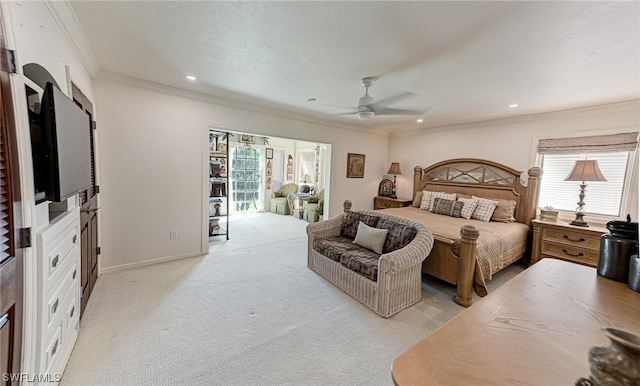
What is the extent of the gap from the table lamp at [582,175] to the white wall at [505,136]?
1.51 ft

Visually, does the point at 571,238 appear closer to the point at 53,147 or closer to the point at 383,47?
the point at 383,47

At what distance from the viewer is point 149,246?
133 inches

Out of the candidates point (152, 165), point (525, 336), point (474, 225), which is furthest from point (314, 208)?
point (525, 336)

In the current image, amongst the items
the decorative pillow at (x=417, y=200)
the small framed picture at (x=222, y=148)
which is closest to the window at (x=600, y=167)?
the decorative pillow at (x=417, y=200)

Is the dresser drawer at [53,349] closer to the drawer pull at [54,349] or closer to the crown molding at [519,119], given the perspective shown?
the drawer pull at [54,349]

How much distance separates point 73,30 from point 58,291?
1.93m

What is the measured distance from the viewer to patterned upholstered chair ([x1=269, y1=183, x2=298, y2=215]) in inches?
289

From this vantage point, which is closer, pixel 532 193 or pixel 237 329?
pixel 237 329

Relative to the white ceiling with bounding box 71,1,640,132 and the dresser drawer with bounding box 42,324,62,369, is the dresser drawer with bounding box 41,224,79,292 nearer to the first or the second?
the dresser drawer with bounding box 42,324,62,369

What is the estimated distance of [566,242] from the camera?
3.39 m

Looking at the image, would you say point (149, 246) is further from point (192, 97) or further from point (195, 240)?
point (192, 97)

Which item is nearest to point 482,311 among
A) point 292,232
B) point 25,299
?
point 25,299

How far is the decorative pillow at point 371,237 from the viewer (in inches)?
114

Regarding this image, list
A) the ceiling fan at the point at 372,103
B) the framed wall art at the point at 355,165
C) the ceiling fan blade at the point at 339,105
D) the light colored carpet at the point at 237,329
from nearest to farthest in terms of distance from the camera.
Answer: the light colored carpet at the point at 237,329
the ceiling fan at the point at 372,103
the ceiling fan blade at the point at 339,105
the framed wall art at the point at 355,165
